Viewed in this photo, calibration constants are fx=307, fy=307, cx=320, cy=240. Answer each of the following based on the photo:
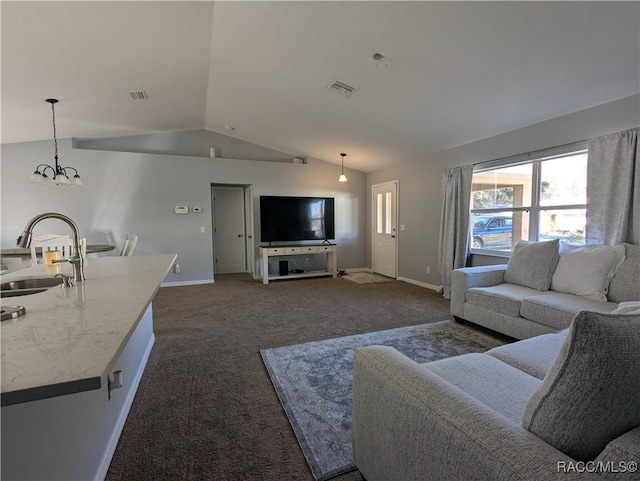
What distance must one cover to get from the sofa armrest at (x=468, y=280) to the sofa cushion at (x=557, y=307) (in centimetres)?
62

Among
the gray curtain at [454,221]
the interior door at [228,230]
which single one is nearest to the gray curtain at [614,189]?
the gray curtain at [454,221]

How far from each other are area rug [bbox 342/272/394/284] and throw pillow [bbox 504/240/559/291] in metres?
2.74

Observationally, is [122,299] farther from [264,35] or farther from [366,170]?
[366,170]

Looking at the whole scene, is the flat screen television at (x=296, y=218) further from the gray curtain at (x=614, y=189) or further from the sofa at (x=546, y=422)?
the sofa at (x=546, y=422)

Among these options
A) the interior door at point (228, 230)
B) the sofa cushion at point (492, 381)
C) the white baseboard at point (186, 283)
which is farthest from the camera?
the interior door at point (228, 230)

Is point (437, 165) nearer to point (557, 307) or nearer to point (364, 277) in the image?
point (364, 277)

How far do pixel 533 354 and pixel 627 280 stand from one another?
1.68 m

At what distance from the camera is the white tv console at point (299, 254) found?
5.85 m

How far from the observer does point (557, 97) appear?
3.01 m

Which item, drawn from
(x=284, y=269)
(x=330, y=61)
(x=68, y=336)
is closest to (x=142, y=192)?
(x=284, y=269)

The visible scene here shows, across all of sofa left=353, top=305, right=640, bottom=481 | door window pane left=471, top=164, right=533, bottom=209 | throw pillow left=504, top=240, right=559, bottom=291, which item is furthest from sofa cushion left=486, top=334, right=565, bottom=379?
door window pane left=471, top=164, right=533, bottom=209

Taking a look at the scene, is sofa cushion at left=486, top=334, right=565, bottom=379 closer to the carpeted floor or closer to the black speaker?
the carpeted floor

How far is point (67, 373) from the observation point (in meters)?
0.63

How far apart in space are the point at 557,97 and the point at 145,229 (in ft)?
20.1
